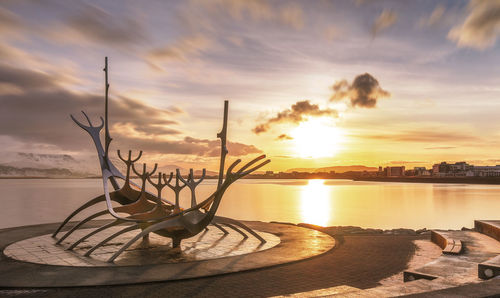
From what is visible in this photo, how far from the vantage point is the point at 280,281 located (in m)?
8.40

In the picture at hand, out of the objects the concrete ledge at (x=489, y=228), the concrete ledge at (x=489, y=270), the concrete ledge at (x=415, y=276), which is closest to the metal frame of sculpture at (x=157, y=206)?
the concrete ledge at (x=415, y=276)

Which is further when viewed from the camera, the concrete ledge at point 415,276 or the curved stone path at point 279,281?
the concrete ledge at point 415,276

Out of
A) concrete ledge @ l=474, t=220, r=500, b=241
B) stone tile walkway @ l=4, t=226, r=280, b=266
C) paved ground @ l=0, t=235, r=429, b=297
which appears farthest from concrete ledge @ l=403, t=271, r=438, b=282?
concrete ledge @ l=474, t=220, r=500, b=241

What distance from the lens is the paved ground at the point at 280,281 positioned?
760 cm

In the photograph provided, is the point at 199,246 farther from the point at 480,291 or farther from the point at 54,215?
the point at 54,215

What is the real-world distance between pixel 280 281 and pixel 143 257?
4255mm

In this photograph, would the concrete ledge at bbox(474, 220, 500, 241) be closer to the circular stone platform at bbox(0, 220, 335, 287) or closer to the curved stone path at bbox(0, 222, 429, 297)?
the curved stone path at bbox(0, 222, 429, 297)

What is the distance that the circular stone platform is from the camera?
28.3ft

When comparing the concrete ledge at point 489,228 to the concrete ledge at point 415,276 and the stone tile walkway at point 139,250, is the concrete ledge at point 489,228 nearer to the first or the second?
the concrete ledge at point 415,276

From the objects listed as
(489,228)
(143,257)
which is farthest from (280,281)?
(489,228)

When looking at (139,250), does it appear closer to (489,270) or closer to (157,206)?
(157,206)

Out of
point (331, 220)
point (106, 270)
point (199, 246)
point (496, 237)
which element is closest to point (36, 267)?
point (106, 270)

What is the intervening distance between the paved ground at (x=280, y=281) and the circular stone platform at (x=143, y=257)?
317 millimetres

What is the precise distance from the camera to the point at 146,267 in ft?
31.3
